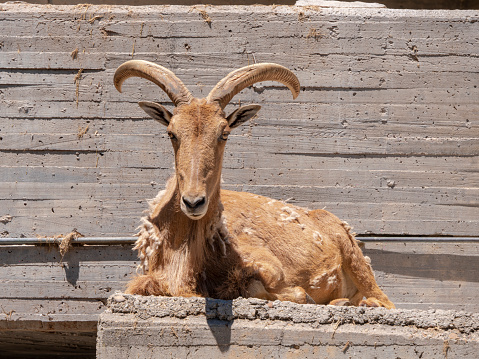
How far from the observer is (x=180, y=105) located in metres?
4.82

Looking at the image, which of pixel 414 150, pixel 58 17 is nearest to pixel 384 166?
pixel 414 150

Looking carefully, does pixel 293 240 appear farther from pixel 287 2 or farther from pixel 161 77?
pixel 287 2

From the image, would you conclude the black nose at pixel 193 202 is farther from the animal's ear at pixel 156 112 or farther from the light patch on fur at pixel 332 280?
the light patch on fur at pixel 332 280

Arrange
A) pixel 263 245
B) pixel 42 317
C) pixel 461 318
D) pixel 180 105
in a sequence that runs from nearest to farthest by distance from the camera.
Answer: pixel 461 318 → pixel 180 105 → pixel 263 245 → pixel 42 317

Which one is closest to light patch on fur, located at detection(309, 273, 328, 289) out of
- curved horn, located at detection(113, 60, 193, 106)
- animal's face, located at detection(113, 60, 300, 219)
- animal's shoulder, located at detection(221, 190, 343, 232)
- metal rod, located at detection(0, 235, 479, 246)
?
animal's shoulder, located at detection(221, 190, 343, 232)

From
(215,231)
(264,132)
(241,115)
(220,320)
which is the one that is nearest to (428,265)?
(264,132)

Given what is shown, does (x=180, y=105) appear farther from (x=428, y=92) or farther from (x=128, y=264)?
(x=428, y=92)

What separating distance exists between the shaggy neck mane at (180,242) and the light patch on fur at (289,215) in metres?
1.05

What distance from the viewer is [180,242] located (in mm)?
4938

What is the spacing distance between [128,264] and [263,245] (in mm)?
1895

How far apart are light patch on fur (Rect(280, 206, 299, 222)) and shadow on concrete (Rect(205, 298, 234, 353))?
1963 millimetres

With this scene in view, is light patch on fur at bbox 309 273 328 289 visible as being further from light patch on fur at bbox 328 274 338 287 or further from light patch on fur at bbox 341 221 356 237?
light patch on fur at bbox 341 221 356 237

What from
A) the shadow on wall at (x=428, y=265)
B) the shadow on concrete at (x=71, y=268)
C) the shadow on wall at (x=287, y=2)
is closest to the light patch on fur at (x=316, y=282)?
the shadow on wall at (x=428, y=265)

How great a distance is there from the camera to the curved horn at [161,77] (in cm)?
486
